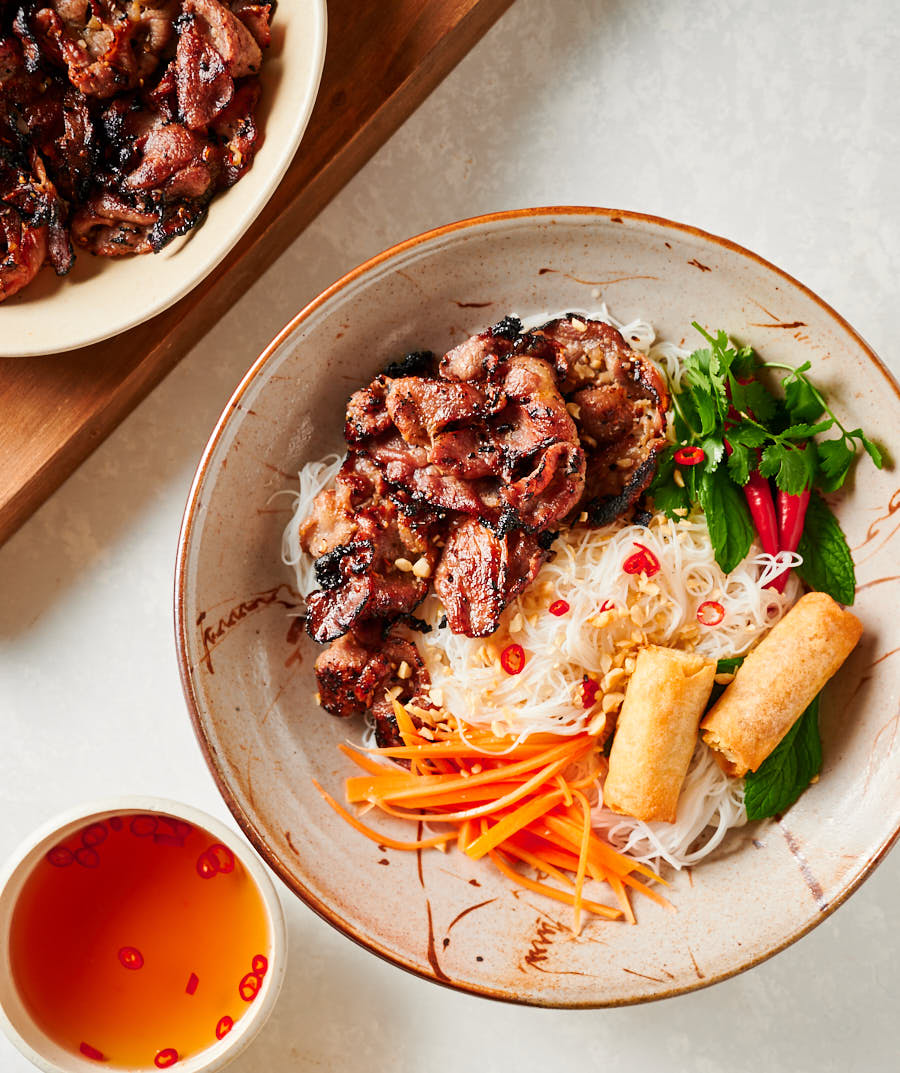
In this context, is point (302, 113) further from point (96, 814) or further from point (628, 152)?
point (96, 814)

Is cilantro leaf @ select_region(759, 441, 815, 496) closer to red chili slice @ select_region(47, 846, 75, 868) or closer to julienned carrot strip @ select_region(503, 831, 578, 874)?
julienned carrot strip @ select_region(503, 831, 578, 874)

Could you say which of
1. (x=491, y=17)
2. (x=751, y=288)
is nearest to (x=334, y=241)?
(x=491, y=17)

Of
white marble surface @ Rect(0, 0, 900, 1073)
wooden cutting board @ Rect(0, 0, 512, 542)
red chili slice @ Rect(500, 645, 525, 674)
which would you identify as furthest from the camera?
white marble surface @ Rect(0, 0, 900, 1073)

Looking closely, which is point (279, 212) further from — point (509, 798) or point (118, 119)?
point (509, 798)

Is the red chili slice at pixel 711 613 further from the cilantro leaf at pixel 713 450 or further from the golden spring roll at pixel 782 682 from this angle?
the cilantro leaf at pixel 713 450

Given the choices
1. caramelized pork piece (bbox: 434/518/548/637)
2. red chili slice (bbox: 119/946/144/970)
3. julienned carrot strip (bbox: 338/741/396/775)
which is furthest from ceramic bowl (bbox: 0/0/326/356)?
red chili slice (bbox: 119/946/144/970)

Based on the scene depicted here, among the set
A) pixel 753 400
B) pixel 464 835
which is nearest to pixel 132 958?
pixel 464 835
